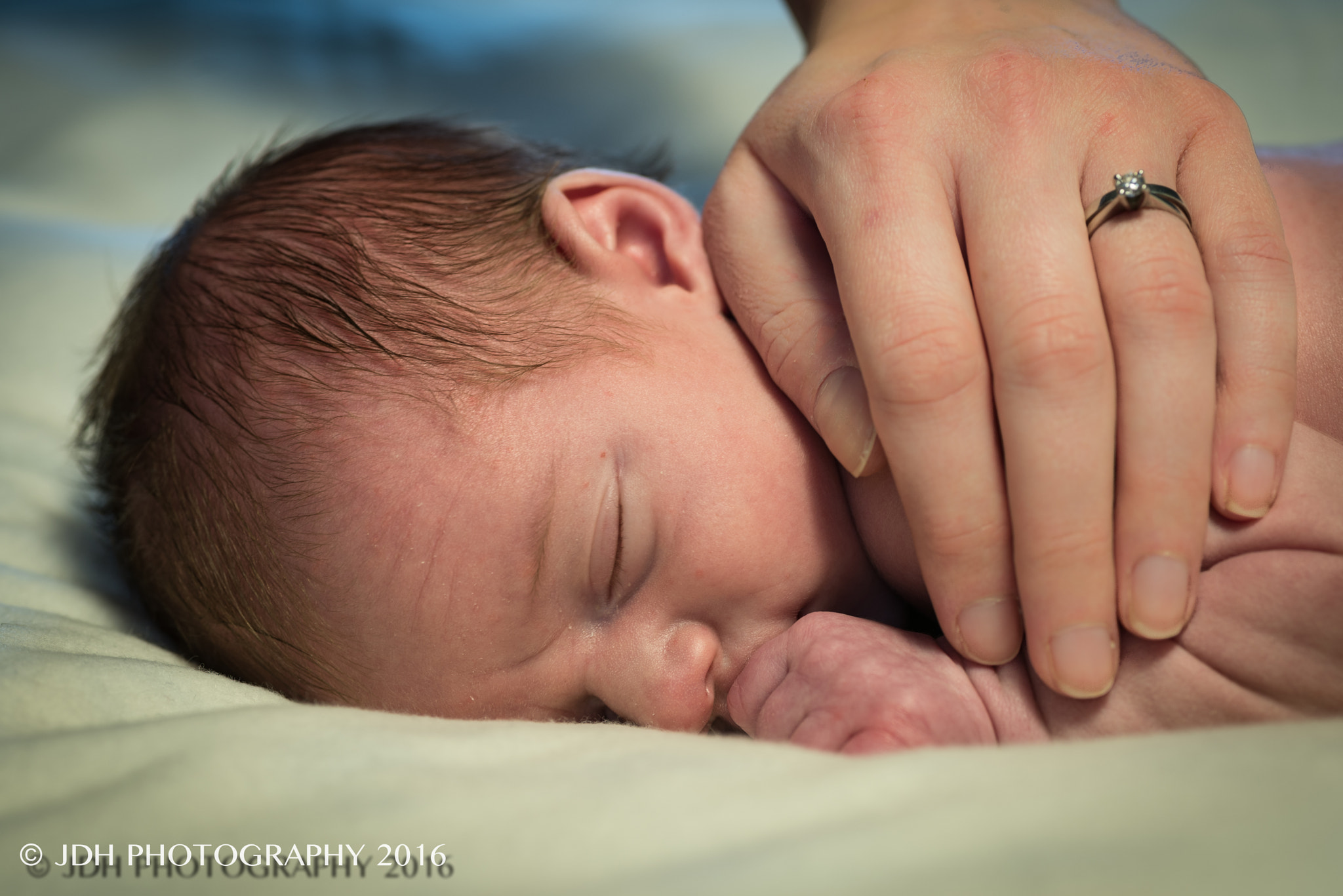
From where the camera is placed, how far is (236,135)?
2.04 metres

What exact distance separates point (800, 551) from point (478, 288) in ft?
1.45

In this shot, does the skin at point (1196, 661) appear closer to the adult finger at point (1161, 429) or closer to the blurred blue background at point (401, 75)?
the adult finger at point (1161, 429)

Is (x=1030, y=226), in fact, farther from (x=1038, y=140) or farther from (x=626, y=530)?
(x=626, y=530)

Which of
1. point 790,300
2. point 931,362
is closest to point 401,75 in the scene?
point 790,300

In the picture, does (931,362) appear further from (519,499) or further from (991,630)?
(519,499)

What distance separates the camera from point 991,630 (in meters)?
0.81

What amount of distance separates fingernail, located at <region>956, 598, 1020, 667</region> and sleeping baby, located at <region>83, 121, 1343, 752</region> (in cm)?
4

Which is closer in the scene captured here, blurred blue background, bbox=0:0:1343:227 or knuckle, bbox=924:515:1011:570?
knuckle, bbox=924:515:1011:570

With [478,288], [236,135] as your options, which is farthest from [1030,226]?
[236,135]

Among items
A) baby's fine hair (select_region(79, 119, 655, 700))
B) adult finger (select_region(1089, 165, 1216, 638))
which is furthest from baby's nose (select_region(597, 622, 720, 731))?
adult finger (select_region(1089, 165, 1216, 638))

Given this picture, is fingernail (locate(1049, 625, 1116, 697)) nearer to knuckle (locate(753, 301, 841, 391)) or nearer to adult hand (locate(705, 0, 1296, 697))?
adult hand (locate(705, 0, 1296, 697))

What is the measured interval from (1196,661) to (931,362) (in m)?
0.32

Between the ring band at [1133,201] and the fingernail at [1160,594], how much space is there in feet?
0.89

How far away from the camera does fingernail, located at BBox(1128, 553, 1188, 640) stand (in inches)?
29.0
